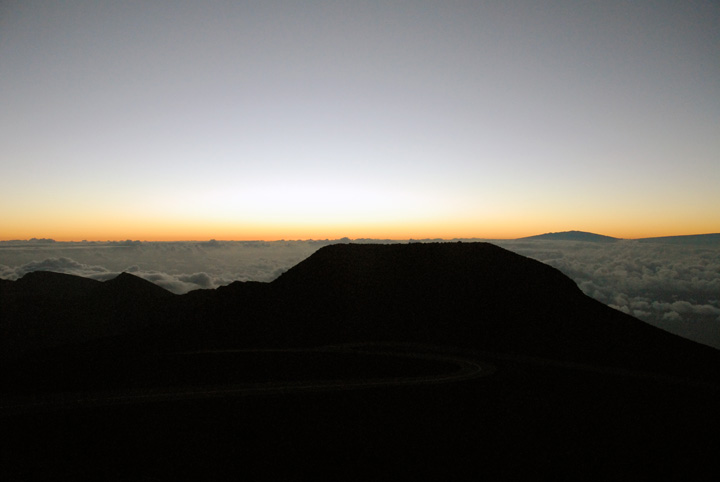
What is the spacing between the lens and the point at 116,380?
4125 cm

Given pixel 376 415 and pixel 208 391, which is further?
pixel 208 391

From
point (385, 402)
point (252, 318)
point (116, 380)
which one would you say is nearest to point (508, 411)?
point (385, 402)

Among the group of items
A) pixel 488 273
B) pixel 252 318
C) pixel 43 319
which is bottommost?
pixel 43 319

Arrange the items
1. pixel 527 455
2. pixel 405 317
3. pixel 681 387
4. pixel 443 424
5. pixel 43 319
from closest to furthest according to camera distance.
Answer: pixel 527 455 < pixel 443 424 < pixel 681 387 < pixel 405 317 < pixel 43 319

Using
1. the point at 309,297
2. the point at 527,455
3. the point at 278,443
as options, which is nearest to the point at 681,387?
the point at 527,455

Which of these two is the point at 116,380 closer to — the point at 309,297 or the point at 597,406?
the point at 597,406

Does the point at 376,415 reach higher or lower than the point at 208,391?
lower

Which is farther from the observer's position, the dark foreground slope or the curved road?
the curved road

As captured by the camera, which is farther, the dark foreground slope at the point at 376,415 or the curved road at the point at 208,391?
the curved road at the point at 208,391

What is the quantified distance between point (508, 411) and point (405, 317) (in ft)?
190

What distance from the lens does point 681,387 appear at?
4041 centimetres

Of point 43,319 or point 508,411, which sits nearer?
point 508,411

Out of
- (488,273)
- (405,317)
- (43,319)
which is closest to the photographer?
(405,317)

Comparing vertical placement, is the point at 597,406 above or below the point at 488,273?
below
